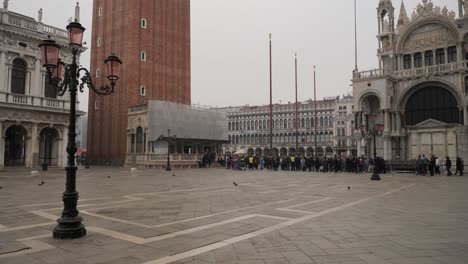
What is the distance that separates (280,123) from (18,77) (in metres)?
62.4

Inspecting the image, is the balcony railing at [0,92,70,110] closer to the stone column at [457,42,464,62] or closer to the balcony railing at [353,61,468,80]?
the balcony railing at [353,61,468,80]

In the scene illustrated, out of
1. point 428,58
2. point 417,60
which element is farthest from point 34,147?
point 428,58

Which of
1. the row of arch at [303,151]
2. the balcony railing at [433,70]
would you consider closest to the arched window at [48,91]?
the balcony railing at [433,70]

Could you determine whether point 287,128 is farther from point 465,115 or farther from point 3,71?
point 3,71

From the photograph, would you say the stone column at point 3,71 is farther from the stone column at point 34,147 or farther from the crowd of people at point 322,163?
the crowd of people at point 322,163

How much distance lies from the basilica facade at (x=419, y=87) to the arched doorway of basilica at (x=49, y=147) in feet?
91.3

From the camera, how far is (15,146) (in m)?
31.6

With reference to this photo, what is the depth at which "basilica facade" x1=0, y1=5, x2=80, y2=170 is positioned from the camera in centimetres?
2778

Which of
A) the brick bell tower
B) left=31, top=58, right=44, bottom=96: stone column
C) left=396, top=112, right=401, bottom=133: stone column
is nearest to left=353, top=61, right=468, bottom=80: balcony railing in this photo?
left=396, top=112, right=401, bottom=133: stone column

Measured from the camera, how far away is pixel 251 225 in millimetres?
6922

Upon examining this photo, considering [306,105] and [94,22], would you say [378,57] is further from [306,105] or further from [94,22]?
[306,105]

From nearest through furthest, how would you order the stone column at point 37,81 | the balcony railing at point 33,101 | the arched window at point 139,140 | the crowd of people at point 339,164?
→ the crowd of people at point 339,164 < the balcony railing at point 33,101 < the stone column at point 37,81 < the arched window at point 139,140

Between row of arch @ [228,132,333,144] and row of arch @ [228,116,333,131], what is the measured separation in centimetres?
200

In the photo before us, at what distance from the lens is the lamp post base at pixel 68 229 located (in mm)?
5914
